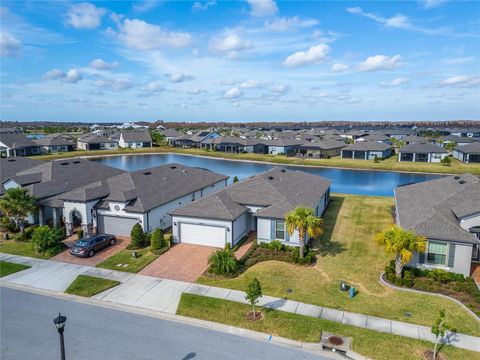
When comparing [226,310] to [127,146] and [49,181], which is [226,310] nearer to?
[49,181]

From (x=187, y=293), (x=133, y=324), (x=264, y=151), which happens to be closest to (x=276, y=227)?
(x=187, y=293)

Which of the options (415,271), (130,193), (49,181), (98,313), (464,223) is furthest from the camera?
(49,181)

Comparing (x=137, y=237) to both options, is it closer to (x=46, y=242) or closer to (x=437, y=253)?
(x=46, y=242)

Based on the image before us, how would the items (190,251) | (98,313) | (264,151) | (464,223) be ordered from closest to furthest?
(98,313) → (464,223) → (190,251) → (264,151)

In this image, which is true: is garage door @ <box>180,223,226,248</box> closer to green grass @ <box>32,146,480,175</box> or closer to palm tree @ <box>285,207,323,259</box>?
palm tree @ <box>285,207,323,259</box>

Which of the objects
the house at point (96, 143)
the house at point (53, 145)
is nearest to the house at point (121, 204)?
the house at point (53, 145)

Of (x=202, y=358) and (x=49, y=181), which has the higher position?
(x=49, y=181)

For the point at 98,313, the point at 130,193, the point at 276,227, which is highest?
the point at 130,193
